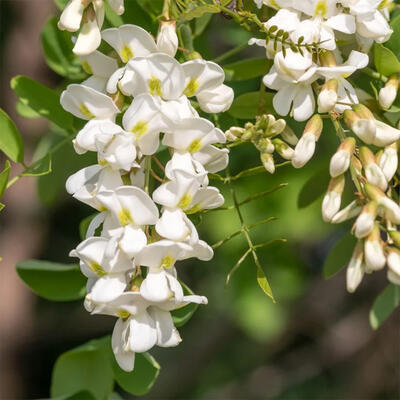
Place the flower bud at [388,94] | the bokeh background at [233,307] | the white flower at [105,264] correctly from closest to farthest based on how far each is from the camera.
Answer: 1. the white flower at [105,264]
2. the flower bud at [388,94]
3. the bokeh background at [233,307]

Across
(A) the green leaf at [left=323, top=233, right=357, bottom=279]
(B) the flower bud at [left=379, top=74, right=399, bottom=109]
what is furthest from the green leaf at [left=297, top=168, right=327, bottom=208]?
(B) the flower bud at [left=379, top=74, right=399, bottom=109]

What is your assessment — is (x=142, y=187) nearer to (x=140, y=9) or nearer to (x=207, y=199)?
(x=207, y=199)

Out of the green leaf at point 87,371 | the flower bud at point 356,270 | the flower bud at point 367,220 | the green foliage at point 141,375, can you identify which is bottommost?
the green leaf at point 87,371

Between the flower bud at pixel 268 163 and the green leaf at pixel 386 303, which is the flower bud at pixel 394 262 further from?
the green leaf at pixel 386 303

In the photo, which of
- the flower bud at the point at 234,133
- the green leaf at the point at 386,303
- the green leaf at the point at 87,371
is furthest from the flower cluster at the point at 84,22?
the green leaf at the point at 386,303

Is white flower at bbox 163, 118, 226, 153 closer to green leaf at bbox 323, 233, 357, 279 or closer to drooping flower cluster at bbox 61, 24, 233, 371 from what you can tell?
drooping flower cluster at bbox 61, 24, 233, 371
